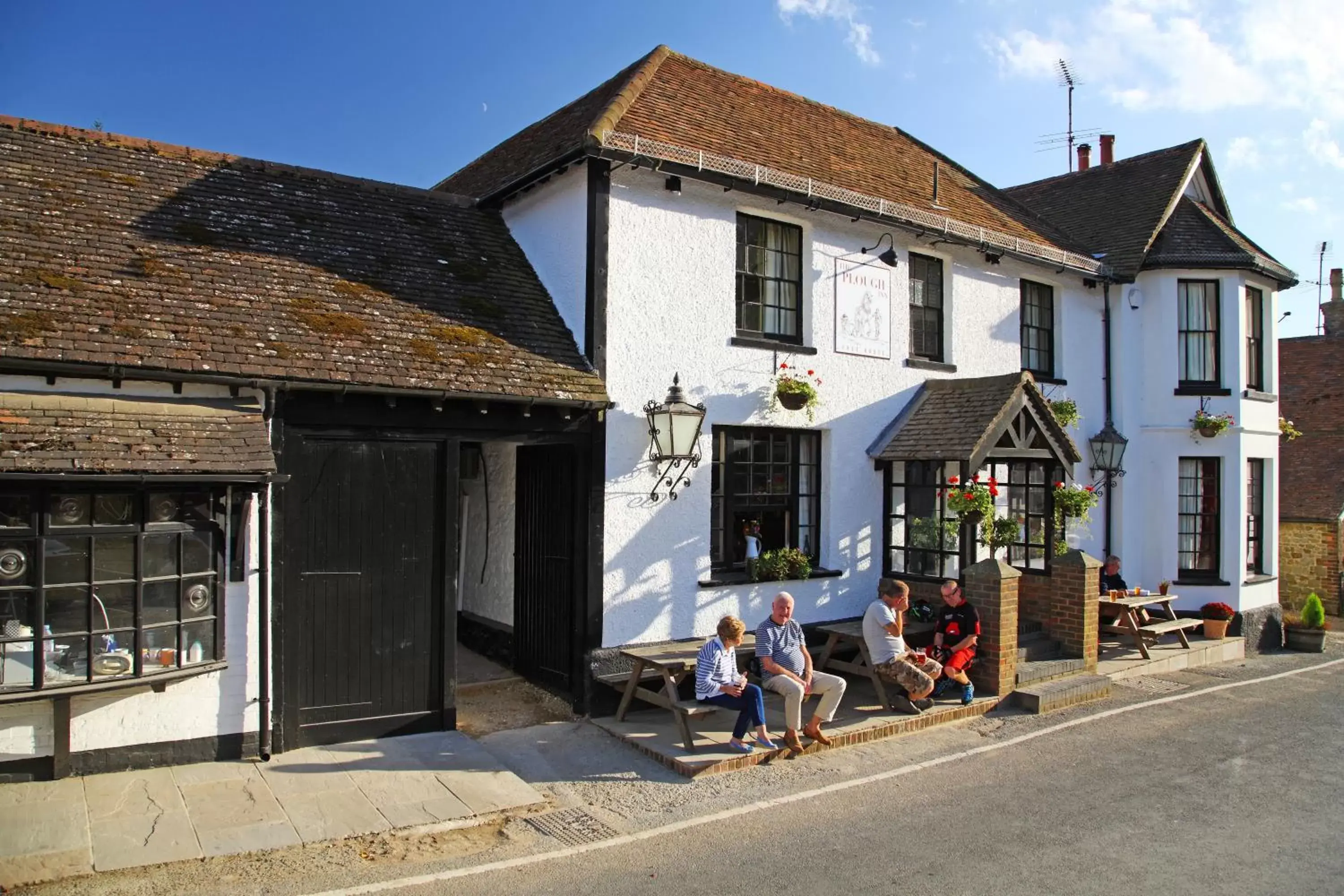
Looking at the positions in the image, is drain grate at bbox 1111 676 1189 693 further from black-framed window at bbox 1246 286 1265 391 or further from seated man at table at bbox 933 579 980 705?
black-framed window at bbox 1246 286 1265 391

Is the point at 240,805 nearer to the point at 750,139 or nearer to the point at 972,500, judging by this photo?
the point at 972,500

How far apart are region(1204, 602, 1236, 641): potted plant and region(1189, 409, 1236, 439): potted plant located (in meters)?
2.69

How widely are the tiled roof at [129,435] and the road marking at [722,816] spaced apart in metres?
3.28

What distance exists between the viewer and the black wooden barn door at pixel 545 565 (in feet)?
31.2

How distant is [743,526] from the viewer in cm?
1081

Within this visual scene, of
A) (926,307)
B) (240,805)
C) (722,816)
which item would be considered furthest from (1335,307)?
(240,805)

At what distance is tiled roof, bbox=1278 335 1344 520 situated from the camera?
18219mm

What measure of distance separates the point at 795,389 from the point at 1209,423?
26.7 ft

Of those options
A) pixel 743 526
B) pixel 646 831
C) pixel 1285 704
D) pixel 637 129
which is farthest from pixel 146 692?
pixel 1285 704

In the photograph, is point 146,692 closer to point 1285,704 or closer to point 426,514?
point 426,514

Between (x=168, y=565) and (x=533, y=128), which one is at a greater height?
(x=533, y=128)

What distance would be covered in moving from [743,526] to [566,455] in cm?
240

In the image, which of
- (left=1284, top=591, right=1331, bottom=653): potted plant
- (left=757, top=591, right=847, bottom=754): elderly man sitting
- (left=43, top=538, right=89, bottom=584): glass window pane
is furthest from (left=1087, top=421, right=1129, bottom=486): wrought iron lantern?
(left=43, top=538, right=89, bottom=584): glass window pane

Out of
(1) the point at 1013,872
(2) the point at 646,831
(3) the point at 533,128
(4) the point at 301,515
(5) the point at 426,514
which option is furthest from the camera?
(3) the point at 533,128
